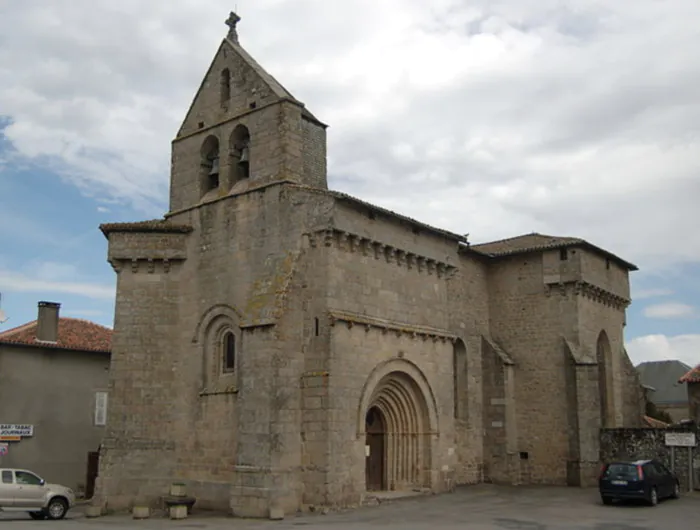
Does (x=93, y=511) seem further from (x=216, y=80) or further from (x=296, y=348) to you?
(x=216, y=80)

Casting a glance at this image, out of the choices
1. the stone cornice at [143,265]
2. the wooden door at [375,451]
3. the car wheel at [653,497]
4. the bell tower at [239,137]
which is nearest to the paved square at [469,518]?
the car wheel at [653,497]

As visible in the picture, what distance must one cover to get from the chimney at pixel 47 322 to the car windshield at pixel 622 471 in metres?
19.6

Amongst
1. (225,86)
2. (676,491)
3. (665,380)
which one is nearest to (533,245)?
(676,491)

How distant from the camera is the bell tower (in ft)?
66.1

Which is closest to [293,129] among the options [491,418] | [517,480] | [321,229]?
[321,229]

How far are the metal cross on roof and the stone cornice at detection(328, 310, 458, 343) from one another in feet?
32.2

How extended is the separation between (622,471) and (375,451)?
267 inches

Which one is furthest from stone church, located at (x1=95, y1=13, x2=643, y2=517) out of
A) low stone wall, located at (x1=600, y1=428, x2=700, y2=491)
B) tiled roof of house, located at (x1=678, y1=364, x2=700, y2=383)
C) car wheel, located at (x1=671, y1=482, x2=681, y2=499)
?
tiled roof of house, located at (x1=678, y1=364, x2=700, y2=383)

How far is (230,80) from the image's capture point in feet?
72.2

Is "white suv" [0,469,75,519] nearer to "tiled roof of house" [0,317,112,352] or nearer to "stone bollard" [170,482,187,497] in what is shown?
"stone bollard" [170,482,187,497]

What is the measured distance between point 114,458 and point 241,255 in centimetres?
644

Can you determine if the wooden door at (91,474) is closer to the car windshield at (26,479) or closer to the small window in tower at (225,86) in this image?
the car windshield at (26,479)

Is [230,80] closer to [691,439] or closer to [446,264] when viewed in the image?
[446,264]

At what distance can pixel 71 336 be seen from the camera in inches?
1116
